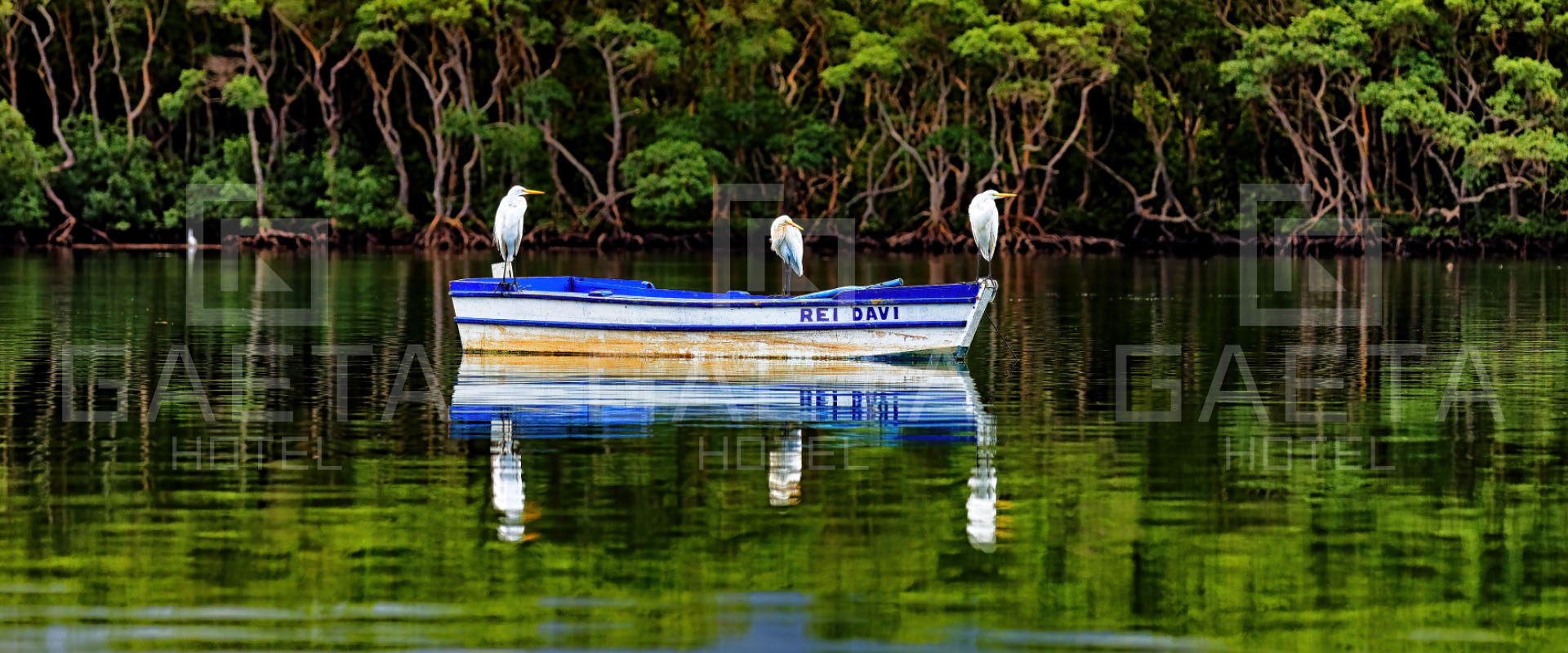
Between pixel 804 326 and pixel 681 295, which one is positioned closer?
pixel 804 326

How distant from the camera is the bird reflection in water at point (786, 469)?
14.2 meters

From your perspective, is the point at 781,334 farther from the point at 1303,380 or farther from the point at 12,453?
the point at 12,453

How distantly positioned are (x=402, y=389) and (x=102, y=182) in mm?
46190

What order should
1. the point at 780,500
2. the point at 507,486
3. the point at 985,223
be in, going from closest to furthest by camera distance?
the point at 780,500 → the point at 507,486 → the point at 985,223

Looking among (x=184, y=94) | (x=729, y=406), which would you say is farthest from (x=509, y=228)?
(x=184, y=94)

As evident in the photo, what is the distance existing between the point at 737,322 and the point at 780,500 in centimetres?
1063

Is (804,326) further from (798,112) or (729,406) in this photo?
(798,112)

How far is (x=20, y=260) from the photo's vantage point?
53.7 meters

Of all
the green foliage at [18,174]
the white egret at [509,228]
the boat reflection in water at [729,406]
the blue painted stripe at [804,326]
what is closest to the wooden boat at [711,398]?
the boat reflection in water at [729,406]

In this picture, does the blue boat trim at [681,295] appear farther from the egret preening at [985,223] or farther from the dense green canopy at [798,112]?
the dense green canopy at [798,112]

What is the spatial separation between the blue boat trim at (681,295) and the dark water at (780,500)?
0.86 metres

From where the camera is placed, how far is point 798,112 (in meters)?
66.1

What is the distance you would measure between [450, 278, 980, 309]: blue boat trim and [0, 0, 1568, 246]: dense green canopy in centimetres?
3370

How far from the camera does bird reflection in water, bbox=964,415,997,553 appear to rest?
1279 cm
